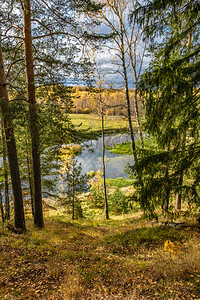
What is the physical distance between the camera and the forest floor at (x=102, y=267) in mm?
2844

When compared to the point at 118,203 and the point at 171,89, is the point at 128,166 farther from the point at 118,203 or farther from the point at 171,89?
the point at 118,203

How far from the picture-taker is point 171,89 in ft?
11.8

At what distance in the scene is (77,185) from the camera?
11898mm

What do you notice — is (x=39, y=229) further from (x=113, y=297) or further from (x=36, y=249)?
(x=113, y=297)

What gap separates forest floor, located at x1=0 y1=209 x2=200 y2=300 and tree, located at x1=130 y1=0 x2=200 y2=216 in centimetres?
127

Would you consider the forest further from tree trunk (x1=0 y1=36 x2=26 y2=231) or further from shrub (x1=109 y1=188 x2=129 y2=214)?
shrub (x1=109 y1=188 x2=129 y2=214)

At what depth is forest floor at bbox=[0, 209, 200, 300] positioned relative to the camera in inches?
112

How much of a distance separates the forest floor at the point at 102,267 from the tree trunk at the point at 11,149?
0.68 m

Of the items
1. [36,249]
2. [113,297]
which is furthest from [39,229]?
[113,297]

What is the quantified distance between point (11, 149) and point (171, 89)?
4784 millimetres

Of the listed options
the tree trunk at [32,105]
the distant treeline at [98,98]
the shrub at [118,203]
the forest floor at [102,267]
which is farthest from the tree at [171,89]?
the shrub at [118,203]

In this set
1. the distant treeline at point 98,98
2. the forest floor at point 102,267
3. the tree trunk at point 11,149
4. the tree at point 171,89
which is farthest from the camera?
the distant treeline at point 98,98

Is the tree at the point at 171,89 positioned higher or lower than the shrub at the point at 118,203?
higher

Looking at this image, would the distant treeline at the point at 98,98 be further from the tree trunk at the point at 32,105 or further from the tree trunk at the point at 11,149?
the tree trunk at the point at 11,149
